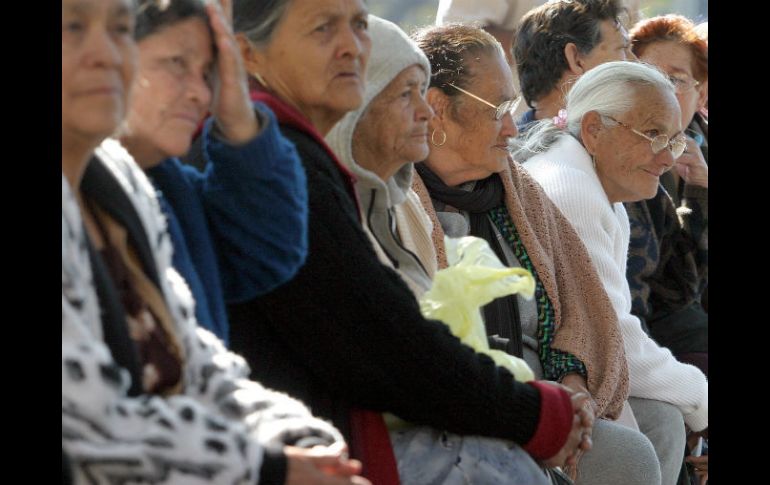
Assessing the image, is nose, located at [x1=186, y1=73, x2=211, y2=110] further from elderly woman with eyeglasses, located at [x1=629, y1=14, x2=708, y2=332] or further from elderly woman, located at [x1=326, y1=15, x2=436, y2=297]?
elderly woman with eyeglasses, located at [x1=629, y1=14, x2=708, y2=332]

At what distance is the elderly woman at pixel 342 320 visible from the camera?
9.12 feet

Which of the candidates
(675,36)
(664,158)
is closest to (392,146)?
(664,158)

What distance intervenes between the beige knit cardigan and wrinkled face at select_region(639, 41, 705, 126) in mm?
1827

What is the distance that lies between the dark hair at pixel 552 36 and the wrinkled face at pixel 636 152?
584mm

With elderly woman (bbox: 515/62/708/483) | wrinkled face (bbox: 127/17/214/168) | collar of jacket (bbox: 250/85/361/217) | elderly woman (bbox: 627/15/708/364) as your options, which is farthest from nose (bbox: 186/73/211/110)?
elderly woman (bbox: 627/15/708/364)

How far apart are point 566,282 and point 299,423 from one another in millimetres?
2116

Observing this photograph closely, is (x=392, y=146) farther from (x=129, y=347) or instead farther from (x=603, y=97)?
(x=603, y=97)

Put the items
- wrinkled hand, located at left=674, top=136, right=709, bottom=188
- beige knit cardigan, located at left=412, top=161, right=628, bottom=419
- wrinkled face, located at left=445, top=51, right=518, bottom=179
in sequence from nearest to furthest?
beige knit cardigan, located at left=412, top=161, right=628, bottom=419, wrinkled face, located at left=445, top=51, right=518, bottom=179, wrinkled hand, located at left=674, top=136, right=709, bottom=188

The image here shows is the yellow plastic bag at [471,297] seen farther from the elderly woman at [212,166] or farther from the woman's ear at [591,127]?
the woman's ear at [591,127]

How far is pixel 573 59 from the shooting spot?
556 cm

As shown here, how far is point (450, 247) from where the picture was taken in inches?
148

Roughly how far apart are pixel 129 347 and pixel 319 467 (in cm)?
34

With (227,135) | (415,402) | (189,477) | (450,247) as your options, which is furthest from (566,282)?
(189,477)

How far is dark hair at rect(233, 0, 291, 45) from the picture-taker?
2.98 metres
